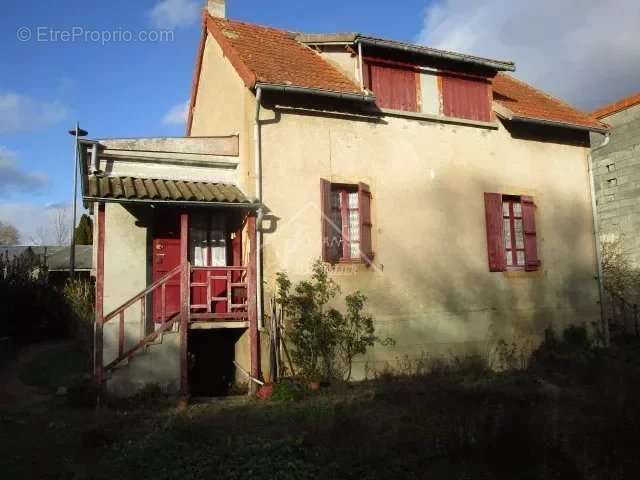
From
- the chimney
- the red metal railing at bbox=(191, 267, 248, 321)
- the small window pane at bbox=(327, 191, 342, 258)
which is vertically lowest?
the red metal railing at bbox=(191, 267, 248, 321)

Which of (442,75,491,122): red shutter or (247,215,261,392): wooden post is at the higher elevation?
(442,75,491,122): red shutter

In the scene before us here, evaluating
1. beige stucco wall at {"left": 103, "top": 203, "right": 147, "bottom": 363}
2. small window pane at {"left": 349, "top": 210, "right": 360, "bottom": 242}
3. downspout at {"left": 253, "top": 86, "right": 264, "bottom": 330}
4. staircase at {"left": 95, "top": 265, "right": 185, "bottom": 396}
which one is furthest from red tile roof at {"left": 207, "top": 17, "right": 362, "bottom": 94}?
staircase at {"left": 95, "top": 265, "right": 185, "bottom": 396}

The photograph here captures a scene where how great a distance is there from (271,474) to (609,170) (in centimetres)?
1563

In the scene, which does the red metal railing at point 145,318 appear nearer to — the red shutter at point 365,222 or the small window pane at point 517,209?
the red shutter at point 365,222

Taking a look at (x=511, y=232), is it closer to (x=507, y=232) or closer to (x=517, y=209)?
(x=507, y=232)

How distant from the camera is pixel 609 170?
16.9m

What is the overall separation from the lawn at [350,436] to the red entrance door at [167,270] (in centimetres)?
195

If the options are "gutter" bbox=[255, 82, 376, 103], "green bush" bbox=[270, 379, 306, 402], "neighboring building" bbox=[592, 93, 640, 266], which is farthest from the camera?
"neighboring building" bbox=[592, 93, 640, 266]

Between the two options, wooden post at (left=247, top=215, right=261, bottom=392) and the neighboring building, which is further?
the neighboring building

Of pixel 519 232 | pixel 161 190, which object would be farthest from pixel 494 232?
pixel 161 190

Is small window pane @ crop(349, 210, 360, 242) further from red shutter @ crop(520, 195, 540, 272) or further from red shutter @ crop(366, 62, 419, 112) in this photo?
red shutter @ crop(520, 195, 540, 272)

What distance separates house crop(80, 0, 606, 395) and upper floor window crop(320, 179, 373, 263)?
0.10ft

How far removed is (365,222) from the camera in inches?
398

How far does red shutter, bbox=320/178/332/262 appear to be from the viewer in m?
9.76
